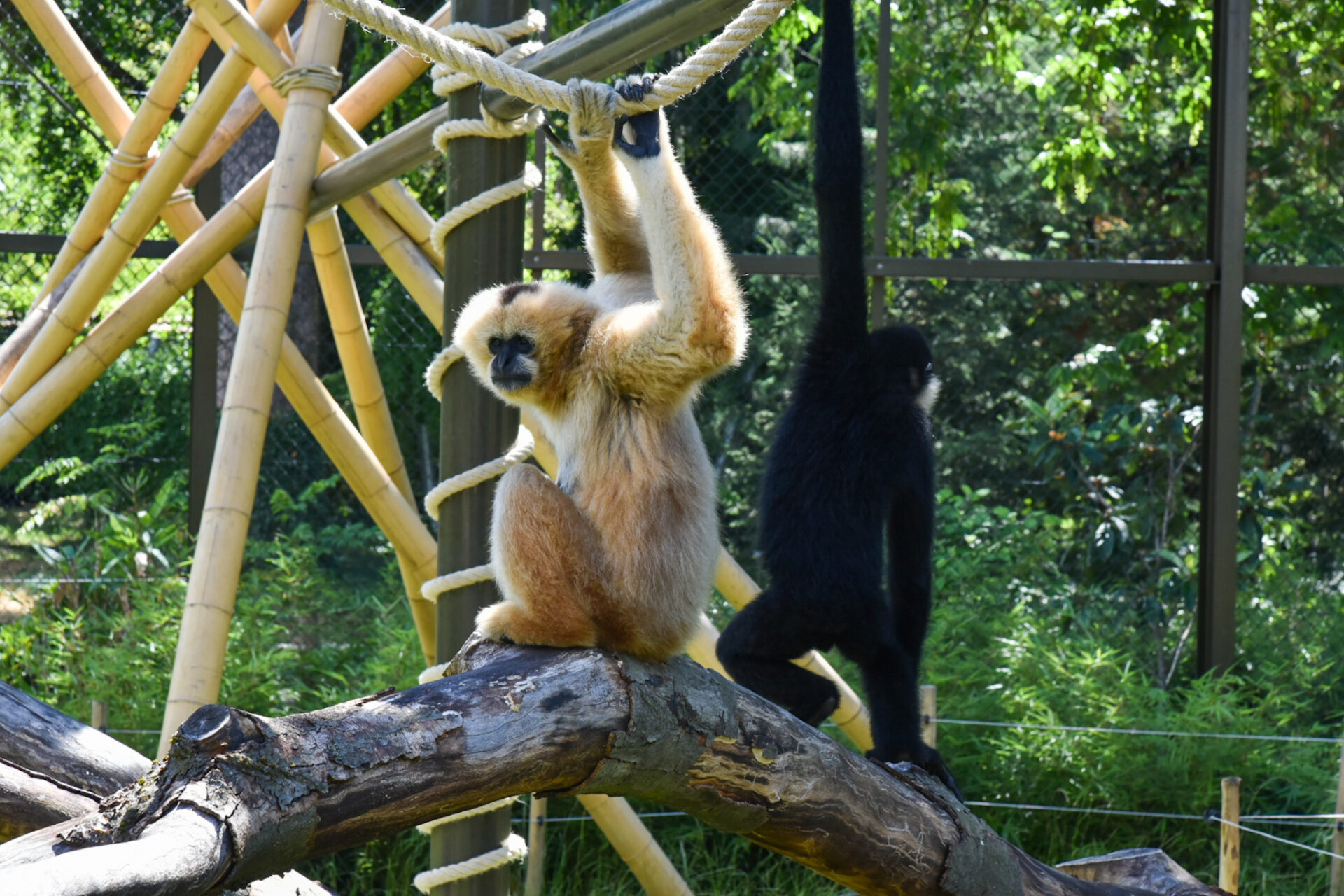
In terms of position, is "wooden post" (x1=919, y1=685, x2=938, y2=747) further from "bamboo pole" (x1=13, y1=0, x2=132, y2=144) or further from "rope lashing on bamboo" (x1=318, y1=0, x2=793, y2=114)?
"bamboo pole" (x1=13, y1=0, x2=132, y2=144)

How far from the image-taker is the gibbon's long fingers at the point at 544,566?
2.12 m

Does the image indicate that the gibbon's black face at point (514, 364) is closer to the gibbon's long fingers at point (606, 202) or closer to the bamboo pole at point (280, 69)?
the gibbon's long fingers at point (606, 202)

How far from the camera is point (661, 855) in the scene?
342cm

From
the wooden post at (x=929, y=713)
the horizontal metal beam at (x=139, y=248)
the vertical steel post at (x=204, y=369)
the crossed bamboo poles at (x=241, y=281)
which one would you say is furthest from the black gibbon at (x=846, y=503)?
the vertical steel post at (x=204, y=369)

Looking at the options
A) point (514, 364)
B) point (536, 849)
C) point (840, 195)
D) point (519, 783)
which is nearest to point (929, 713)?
point (536, 849)

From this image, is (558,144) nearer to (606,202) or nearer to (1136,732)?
(606,202)

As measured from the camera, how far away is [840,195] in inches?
111

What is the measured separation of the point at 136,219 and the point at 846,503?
228 centimetres

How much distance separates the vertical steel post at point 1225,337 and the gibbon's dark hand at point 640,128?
4089 mm

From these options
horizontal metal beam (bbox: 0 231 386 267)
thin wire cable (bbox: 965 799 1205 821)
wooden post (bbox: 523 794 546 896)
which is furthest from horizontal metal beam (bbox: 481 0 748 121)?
thin wire cable (bbox: 965 799 1205 821)

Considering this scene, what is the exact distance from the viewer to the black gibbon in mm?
2822

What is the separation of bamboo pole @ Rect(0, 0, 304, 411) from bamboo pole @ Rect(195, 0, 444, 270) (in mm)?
90

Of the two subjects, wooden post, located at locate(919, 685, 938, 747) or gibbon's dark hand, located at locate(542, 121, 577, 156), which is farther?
wooden post, located at locate(919, 685, 938, 747)

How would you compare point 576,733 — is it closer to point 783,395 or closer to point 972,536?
point 972,536
